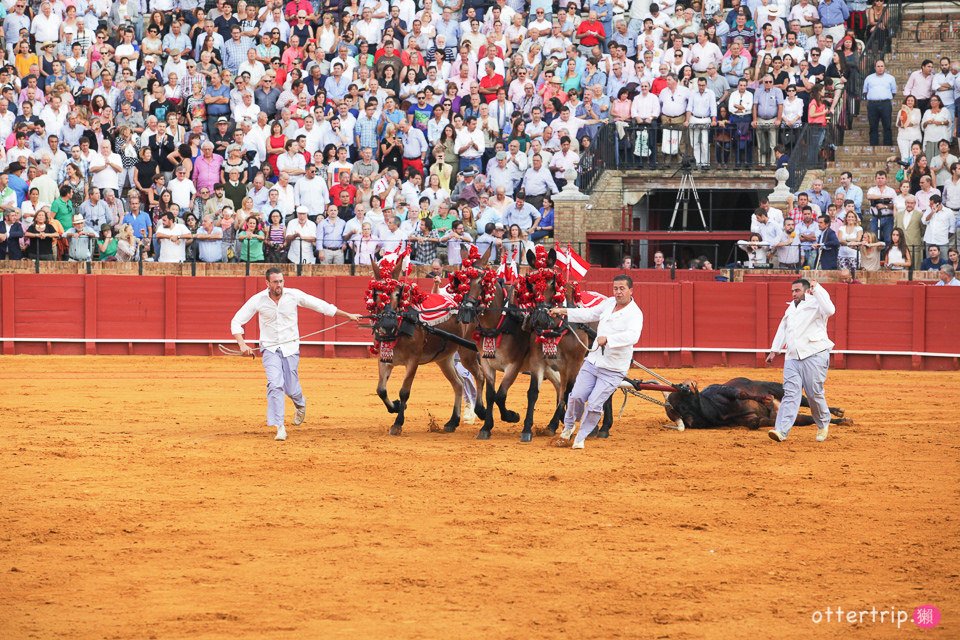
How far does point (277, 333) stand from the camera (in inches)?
579

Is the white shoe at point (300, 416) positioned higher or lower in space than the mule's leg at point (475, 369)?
lower

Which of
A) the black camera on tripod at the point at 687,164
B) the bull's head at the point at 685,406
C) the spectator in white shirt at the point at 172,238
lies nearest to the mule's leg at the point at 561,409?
the bull's head at the point at 685,406

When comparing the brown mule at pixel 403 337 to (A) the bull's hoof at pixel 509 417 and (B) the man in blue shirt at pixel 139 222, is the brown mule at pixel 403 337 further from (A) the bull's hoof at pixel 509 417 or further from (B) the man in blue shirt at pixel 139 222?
(B) the man in blue shirt at pixel 139 222

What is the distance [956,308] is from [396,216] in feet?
31.8

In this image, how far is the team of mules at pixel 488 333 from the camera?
14523 mm

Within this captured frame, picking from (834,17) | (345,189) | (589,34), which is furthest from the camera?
(834,17)

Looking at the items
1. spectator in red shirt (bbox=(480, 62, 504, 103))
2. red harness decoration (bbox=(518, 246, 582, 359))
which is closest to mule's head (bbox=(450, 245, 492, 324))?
red harness decoration (bbox=(518, 246, 582, 359))

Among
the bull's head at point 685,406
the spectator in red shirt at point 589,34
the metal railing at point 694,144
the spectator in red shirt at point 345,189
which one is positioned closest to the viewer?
the bull's head at point 685,406

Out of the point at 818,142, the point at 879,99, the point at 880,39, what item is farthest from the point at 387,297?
the point at 880,39

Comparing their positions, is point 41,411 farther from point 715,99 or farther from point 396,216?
point 715,99

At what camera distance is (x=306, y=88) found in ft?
87.4

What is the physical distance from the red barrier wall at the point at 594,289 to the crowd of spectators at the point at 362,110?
62cm

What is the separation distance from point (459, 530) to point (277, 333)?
4.97 meters

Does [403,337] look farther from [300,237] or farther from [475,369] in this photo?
[300,237]
